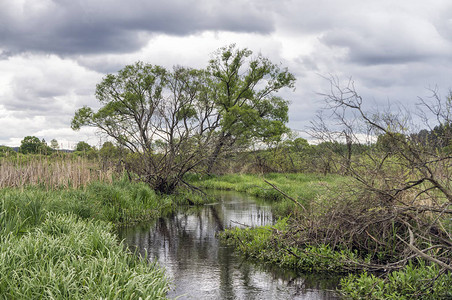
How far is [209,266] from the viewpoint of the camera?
29.1 ft

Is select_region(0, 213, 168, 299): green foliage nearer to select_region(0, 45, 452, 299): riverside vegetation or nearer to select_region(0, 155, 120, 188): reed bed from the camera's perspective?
select_region(0, 45, 452, 299): riverside vegetation

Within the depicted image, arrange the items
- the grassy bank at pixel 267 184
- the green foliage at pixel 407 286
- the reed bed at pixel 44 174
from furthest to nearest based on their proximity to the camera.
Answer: the grassy bank at pixel 267 184, the reed bed at pixel 44 174, the green foliage at pixel 407 286

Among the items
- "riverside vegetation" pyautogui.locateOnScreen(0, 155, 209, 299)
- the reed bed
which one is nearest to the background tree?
"riverside vegetation" pyautogui.locateOnScreen(0, 155, 209, 299)

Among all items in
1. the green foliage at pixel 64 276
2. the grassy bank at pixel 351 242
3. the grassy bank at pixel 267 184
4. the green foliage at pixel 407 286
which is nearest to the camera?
the green foliage at pixel 64 276

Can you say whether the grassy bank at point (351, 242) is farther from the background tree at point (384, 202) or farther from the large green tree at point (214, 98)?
the large green tree at point (214, 98)

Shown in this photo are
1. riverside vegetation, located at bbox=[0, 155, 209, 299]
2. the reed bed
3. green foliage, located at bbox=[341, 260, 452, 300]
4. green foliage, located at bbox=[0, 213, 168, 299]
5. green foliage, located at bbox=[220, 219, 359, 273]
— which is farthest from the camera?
the reed bed

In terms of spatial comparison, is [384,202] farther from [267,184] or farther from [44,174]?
[267,184]

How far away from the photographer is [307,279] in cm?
793

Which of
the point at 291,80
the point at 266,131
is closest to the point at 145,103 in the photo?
the point at 266,131

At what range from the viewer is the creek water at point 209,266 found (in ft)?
Result: 23.6

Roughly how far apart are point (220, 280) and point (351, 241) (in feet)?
10.1

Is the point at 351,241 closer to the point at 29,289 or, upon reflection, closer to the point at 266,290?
the point at 266,290

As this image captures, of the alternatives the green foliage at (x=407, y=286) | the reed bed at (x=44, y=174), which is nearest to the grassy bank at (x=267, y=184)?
the reed bed at (x=44, y=174)

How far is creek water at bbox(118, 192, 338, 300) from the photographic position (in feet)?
23.6
